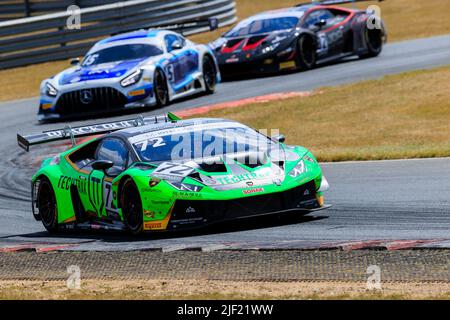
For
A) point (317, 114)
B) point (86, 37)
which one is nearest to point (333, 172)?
point (317, 114)

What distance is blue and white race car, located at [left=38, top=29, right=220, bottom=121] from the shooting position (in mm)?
20219

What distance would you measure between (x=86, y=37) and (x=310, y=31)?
300 inches

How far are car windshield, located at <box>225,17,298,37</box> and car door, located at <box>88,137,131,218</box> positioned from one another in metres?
12.3

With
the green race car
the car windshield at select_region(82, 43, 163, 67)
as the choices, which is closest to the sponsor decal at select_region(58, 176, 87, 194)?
the green race car

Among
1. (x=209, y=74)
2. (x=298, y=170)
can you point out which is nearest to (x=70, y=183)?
(x=298, y=170)

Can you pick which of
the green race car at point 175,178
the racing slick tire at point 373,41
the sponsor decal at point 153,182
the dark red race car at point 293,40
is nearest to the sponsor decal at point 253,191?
the green race car at point 175,178

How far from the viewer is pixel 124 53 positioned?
20984mm

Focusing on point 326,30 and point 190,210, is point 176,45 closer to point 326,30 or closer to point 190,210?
point 326,30

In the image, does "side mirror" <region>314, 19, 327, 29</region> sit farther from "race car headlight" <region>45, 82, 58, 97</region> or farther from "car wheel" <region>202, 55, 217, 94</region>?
"race car headlight" <region>45, 82, 58, 97</region>

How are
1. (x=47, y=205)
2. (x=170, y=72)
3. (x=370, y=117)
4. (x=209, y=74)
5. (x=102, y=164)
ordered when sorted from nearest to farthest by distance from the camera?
1. (x=102, y=164)
2. (x=47, y=205)
3. (x=370, y=117)
4. (x=170, y=72)
5. (x=209, y=74)

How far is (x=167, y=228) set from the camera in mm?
10500

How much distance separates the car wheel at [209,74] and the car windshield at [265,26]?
1887 mm

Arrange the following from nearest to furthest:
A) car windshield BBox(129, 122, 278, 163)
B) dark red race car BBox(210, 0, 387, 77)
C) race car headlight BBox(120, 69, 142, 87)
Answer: car windshield BBox(129, 122, 278, 163) → race car headlight BBox(120, 69, 142, 87) → dark red race car BBox(210, 0, 387, 77)

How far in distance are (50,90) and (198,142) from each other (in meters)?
9.84
